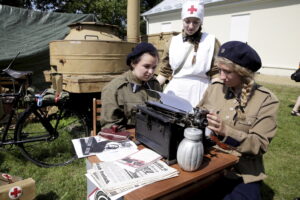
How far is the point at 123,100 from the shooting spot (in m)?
2.09

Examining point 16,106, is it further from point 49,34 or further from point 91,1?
point 91,1

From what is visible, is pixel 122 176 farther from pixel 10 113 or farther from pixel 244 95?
pixel 10 113

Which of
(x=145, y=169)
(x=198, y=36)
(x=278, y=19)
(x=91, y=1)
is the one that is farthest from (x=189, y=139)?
(x=91, y=1)

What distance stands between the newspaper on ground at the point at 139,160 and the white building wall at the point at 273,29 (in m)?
10.0

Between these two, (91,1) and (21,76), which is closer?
(21,76)

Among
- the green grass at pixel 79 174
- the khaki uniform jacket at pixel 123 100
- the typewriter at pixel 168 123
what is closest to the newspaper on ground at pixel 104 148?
the typewriter at pixel 168 123

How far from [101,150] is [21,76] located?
2.29 m

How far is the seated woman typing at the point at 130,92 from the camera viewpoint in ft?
6.69

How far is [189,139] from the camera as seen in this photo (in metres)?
1.25

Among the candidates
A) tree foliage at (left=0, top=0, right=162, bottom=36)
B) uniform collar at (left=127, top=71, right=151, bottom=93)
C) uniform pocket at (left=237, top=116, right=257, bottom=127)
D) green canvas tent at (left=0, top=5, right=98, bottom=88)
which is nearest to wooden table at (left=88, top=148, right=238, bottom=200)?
uniform pocket at (left=237, top=116, right=257, bottom=127)

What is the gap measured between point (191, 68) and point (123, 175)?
1.55 meters

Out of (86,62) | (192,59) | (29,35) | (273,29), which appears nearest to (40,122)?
(86,62)

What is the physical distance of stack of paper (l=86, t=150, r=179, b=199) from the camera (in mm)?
1127

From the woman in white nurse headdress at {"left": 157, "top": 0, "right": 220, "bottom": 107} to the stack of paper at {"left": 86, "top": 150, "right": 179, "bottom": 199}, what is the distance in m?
1.28
